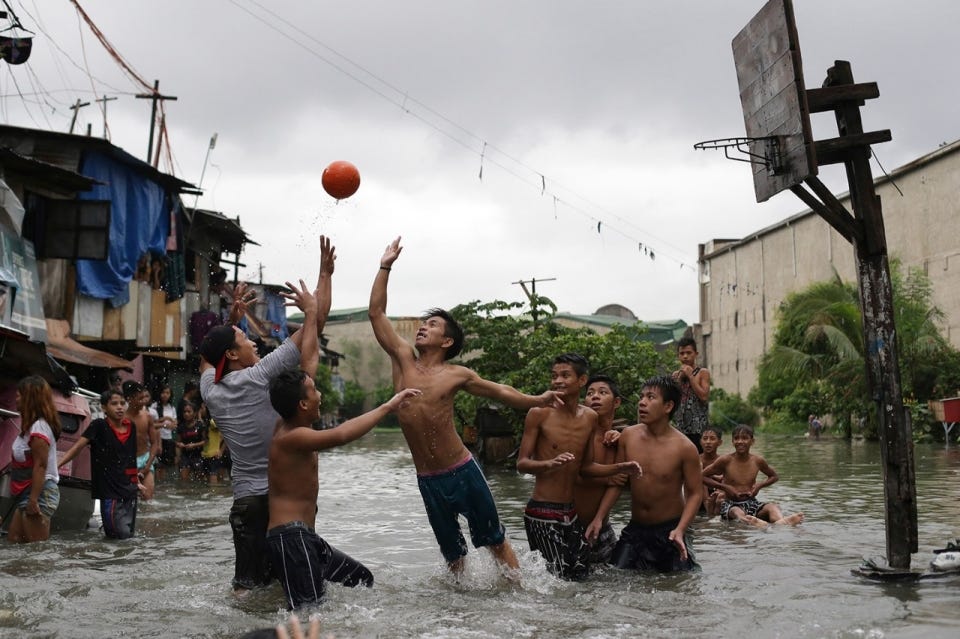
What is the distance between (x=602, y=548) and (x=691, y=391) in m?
3.68

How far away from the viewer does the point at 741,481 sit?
10.8 meters

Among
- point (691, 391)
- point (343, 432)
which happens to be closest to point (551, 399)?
point (343, 432)

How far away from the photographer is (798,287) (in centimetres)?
4003

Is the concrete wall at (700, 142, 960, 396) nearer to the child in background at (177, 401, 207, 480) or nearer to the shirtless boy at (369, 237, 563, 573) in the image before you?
the child in background at (177, 401, 207, 480)

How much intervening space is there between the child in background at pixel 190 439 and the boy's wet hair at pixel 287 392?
39.6 ft

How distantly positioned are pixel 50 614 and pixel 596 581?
3468 millimetres

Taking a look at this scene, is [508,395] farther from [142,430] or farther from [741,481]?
[142,430]

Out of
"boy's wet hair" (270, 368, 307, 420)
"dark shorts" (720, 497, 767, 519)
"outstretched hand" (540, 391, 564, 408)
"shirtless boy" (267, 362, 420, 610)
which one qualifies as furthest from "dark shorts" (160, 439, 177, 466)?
"boy's wet hair" (270, 368, 307, 420)

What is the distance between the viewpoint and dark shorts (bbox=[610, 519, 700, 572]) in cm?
682

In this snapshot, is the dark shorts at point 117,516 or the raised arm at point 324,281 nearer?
the raised arm at point 324,281

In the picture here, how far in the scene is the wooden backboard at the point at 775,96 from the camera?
6.50 m

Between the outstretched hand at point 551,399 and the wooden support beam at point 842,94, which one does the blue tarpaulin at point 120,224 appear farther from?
the wooden support beam at point 842,94

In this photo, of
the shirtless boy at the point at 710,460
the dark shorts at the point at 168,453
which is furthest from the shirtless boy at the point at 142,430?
the dark shorts at the point at 168,453

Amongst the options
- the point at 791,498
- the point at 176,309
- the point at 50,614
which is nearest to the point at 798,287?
the point at 176,309
